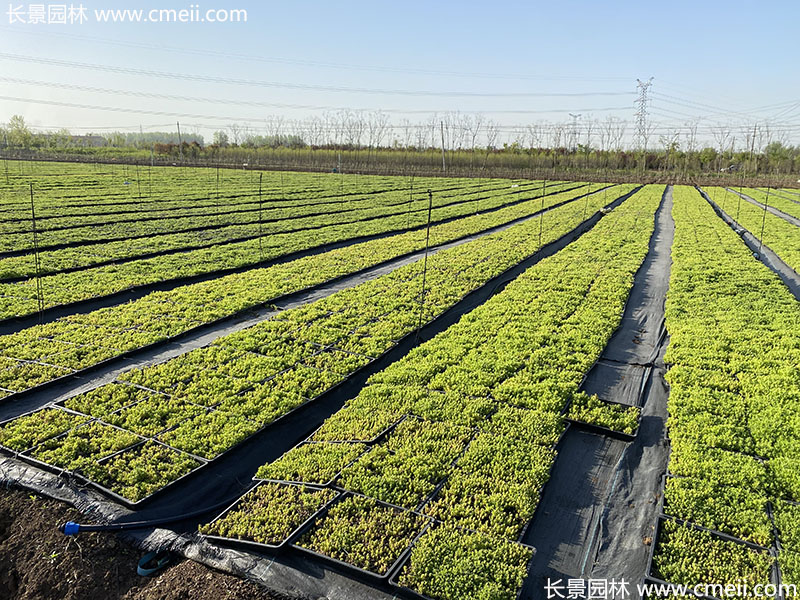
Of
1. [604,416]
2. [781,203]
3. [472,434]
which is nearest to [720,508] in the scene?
[604,416]

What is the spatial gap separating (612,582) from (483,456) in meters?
2.15

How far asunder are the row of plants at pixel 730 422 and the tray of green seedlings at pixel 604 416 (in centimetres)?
57

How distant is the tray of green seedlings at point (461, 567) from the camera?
5035 mm

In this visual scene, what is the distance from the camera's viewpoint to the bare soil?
516 centimetres

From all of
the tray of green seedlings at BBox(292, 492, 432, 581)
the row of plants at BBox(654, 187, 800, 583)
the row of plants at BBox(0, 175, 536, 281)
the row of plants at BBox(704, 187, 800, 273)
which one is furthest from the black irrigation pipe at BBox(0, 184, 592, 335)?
the row of plants at BBox(704, 187, 800, 273)

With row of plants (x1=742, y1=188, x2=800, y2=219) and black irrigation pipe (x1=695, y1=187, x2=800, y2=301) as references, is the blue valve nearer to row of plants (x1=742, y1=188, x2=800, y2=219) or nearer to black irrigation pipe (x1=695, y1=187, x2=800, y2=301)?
black irrigation pipe (x1=695, y1=187, x2=800, y2=301)

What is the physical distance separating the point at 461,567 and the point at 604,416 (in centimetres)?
404

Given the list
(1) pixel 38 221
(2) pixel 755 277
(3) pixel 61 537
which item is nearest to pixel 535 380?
(3) pixel 61 537

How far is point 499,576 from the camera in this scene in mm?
5152

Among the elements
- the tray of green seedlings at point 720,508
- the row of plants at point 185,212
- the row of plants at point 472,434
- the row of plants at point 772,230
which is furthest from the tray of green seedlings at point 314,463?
the row of plants at point 772,230

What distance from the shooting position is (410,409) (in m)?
8.36

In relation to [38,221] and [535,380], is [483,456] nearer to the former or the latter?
[535,380]

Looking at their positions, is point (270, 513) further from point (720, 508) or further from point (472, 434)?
point (720, 508)

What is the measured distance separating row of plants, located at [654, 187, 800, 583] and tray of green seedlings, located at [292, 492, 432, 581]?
266 centimetres
